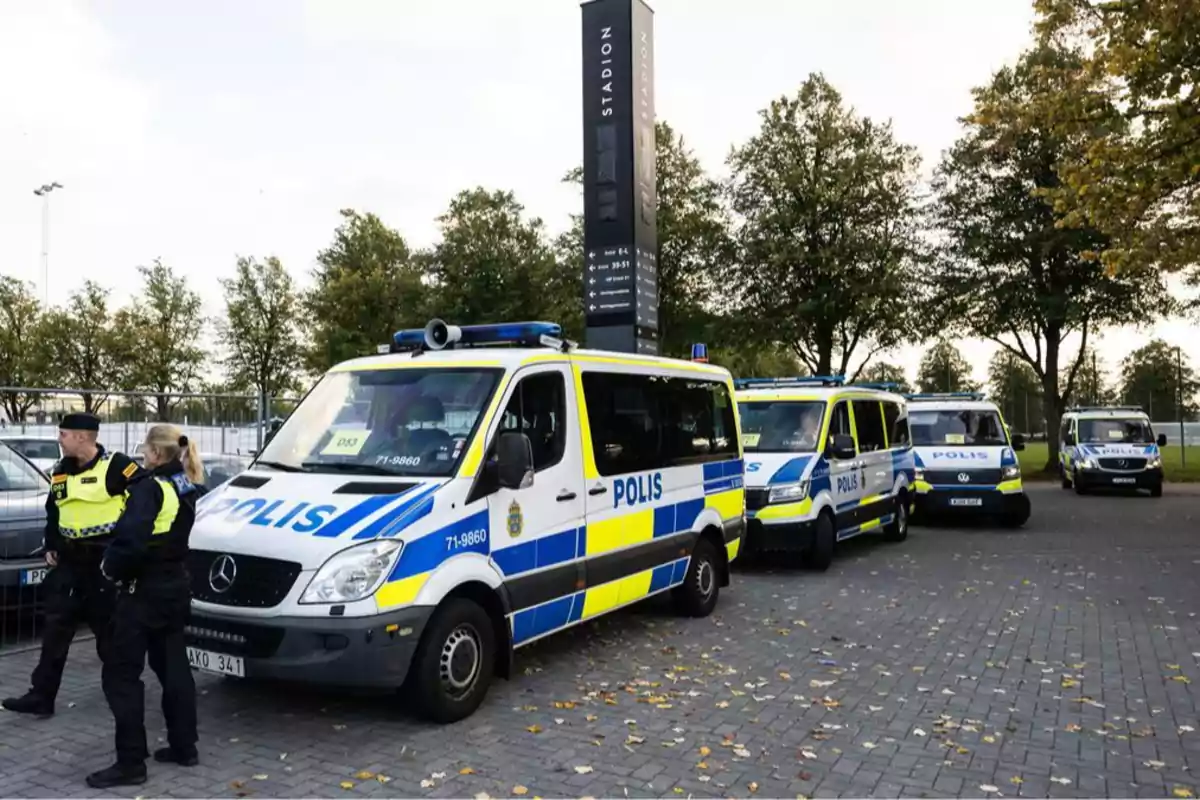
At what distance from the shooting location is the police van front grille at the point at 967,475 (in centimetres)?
1523

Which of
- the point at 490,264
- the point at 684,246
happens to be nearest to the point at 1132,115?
the point at 684,246

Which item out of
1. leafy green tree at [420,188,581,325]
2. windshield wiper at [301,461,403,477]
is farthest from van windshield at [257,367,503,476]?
leafy green tree at [420,188,581,325]

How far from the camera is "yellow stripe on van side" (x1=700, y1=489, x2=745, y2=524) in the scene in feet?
28.0

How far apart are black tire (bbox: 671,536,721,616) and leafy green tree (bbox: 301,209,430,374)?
3252 cm

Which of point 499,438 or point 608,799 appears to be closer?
point 608,799

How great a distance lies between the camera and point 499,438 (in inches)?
224

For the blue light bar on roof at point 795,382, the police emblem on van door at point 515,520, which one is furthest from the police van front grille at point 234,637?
the blue light bar on roof at point 795,382

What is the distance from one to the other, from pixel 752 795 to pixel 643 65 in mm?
11309

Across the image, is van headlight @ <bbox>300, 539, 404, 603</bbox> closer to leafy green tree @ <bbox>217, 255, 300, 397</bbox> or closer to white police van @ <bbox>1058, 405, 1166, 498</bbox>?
white police van @ <bbox>1058, 405, 1166, 498</bbox>

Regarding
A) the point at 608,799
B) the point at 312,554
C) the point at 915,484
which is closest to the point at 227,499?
the point at 312,554

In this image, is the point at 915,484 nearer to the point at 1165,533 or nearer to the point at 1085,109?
the point at 1165,533

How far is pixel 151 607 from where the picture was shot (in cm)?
460

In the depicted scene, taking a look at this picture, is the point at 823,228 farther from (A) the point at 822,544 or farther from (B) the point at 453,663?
(B) the point at 453,663

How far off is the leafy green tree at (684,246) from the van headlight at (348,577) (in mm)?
25534
